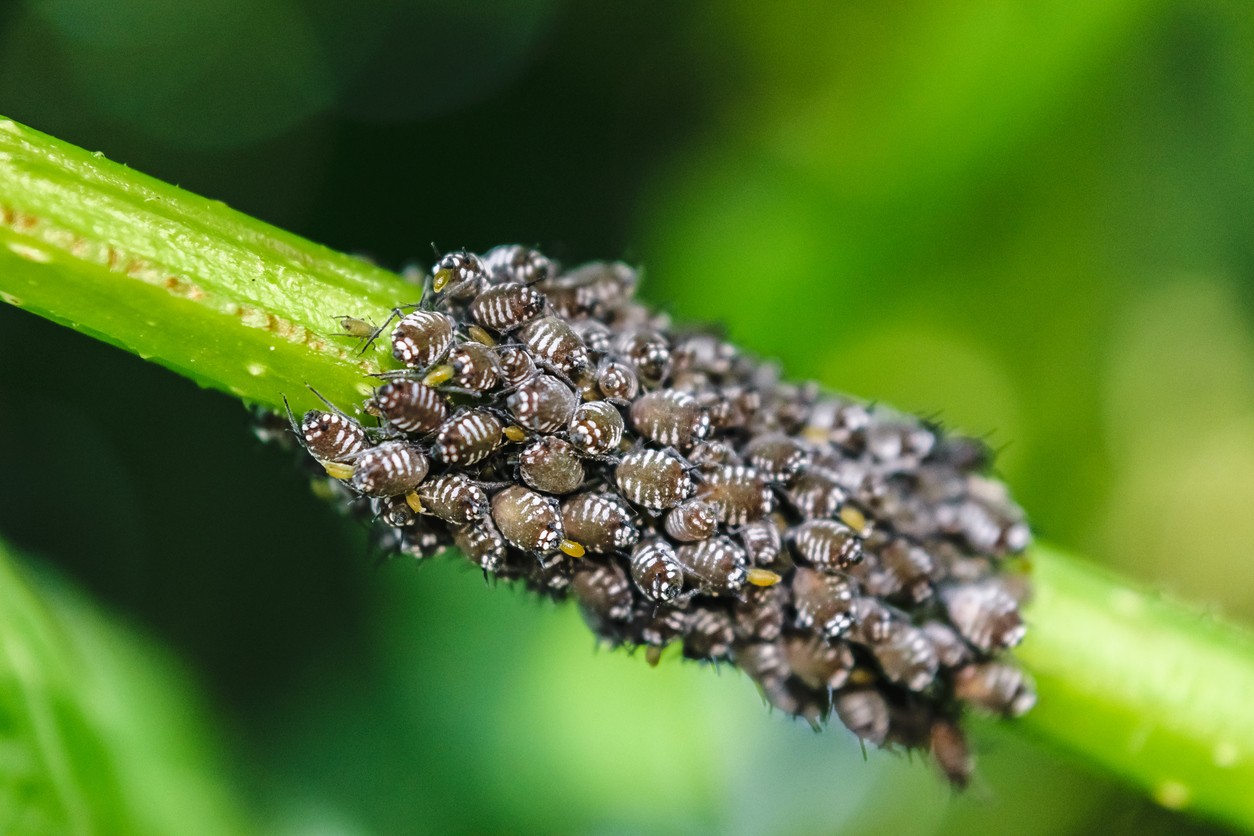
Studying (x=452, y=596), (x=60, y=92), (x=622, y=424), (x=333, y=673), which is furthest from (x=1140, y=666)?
(x=60, y=92)

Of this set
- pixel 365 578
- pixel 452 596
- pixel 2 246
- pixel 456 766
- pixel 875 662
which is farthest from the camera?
pixel 365 578

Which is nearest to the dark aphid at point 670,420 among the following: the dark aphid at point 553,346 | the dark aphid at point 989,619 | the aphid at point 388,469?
the dark aphid at point 553,346

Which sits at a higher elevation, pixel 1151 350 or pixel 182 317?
pixel 1151 350

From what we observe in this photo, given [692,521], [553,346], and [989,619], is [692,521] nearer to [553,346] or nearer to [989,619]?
[553,346]

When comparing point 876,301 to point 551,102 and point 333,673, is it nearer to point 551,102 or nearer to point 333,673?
point 551,102

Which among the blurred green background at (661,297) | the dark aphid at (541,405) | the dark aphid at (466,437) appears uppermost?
the blurred green background at (661,297)

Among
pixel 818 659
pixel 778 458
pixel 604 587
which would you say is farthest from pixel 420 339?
pixel 818 659

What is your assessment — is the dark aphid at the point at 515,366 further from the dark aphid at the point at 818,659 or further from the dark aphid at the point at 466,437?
the dark aphid at the point at 818,659
